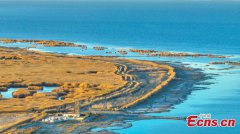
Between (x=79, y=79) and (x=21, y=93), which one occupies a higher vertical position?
(x=79, y=79)

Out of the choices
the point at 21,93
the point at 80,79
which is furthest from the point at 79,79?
the point at 21,93

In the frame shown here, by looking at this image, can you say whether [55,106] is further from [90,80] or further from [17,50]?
[17,50]

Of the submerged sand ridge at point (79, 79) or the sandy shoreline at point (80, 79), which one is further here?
the submerged sand ridge at point (79, 79)

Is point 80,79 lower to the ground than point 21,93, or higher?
higher

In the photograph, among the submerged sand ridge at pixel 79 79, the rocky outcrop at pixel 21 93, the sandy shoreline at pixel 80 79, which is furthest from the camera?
the rocky outcrop at pixel 21 93

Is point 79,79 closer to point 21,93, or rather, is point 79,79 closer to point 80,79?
point 80,79

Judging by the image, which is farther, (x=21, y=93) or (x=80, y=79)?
(x=80, y=79)

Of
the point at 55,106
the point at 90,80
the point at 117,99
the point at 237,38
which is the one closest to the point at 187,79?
the point at 90,80

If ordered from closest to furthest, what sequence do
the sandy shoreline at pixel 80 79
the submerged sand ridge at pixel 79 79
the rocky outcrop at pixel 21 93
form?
1. the sandy shoreline at pixel 80 79
2. the submerged sand ridge at pixel 79 79
3. the rocky outcrop at pixel 21 93
